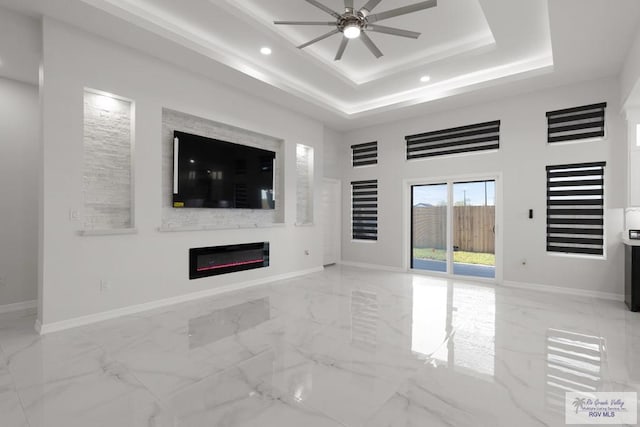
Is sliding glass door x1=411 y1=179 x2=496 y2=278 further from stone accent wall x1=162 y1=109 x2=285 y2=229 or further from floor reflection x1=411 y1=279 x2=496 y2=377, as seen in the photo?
stone accent wall x1=162 y1=109 x2=285 y2=229

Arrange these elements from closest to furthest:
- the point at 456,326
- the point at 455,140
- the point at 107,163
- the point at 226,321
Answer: the point at 456,326 < the point at 226,321 < the point at 107,163 < the point at 455,140

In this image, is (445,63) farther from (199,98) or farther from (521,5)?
(199,98)

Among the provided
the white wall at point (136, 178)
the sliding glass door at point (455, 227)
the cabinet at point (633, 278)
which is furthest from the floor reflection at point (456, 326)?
the white wall at point (136, 178)

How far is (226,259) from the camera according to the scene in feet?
17.0

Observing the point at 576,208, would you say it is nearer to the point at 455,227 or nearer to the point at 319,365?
the point at 455,227

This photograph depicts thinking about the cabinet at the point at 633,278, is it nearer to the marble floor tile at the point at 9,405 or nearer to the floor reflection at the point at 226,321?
the floor reflection at the point at 226,321

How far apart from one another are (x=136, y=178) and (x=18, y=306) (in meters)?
2.38

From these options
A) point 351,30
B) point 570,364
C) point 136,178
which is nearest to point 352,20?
point 351,30

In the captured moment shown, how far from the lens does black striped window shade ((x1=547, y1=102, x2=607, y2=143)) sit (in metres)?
4.88

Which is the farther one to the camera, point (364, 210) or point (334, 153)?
point (334, 153)

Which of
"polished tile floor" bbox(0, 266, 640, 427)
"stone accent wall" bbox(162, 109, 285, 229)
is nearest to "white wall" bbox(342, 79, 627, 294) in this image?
"polished tile floor" bbox(0, 266, 640, 427)

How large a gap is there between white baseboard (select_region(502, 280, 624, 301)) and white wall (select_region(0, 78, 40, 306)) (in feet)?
24.6

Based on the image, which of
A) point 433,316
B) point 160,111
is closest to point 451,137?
point 433,316

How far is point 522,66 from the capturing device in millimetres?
4926
